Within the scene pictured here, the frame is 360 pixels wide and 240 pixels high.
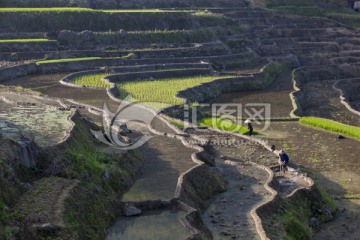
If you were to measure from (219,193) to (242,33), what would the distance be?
47.2 m

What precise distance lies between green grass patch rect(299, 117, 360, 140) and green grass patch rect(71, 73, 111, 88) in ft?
44.4

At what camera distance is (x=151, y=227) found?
50.3 ft

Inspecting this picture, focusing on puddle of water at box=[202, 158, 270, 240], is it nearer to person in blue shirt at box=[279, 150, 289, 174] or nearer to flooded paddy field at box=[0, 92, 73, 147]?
person in blue shirt at box=[279, 150, 289, 174]

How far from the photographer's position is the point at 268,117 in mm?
37031

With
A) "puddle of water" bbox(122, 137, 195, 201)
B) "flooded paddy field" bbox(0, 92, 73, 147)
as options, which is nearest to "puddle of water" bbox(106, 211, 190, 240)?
"puddle of water" bbox(122, 137, 195, 201)

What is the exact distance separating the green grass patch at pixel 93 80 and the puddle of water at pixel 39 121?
14.4m

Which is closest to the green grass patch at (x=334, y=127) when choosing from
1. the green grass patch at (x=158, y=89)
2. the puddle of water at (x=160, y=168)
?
the green grass patch at (x=158, y=89)

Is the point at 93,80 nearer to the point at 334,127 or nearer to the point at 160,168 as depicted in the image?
the point at 334,127

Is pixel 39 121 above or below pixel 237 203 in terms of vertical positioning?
above

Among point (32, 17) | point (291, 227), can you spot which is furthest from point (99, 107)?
point (32, 17)

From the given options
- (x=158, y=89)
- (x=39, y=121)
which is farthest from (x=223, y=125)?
(x=39, y=121)

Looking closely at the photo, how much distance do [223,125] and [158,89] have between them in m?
8.68

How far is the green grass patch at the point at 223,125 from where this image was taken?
3222 cm

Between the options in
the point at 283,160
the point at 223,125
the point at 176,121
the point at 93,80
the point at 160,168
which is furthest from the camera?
the point at 93,80
